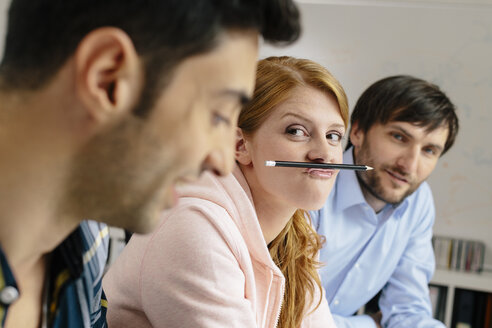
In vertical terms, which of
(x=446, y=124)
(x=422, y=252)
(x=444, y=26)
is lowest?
(x=422, y=252)

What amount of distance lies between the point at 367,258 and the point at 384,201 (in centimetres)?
19

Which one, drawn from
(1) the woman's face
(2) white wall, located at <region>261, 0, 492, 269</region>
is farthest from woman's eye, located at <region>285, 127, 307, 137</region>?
(2) white wall, located at <region>261, 0, 492, 269</region>

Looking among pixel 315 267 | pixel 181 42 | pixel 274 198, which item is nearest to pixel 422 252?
pixel 315 267

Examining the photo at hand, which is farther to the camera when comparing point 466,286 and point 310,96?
point 466,286

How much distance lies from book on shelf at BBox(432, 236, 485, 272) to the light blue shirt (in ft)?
2.89

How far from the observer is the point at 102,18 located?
0.45 meters

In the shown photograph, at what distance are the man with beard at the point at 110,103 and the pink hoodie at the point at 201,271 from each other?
323mm

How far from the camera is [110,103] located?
1.49 feet

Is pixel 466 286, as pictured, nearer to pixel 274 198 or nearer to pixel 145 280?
pixel 274 198

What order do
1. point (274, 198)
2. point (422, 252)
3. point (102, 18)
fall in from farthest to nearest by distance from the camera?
point (422, 252), point (274, 198), point (102, 18)

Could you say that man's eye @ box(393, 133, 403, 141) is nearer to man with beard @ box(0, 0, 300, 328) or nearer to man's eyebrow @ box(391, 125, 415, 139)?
man's eyebrow @ box(391, 125, 415, 139)

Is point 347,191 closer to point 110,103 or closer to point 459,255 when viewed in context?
point 459,255

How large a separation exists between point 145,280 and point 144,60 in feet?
1.52

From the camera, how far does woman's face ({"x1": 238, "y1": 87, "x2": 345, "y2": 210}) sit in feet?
3.22
